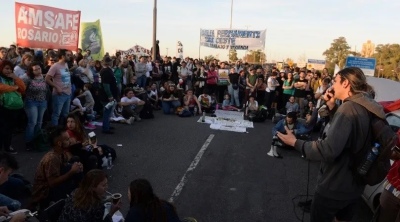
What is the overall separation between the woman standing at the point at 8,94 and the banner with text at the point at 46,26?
530 cm

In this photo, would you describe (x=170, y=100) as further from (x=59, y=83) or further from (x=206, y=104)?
(x=59, y=83)

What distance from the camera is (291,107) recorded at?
12.9 metres

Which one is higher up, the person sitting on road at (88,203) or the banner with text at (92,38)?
the banner with text at (92,38)

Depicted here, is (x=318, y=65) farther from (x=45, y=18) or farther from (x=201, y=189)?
(x=201, y=189)

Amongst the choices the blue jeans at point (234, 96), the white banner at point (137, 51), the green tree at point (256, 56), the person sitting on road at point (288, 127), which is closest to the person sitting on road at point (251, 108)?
the blue jeans at point (234, 96)

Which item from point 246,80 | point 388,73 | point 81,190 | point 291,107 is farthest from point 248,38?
point 388,73

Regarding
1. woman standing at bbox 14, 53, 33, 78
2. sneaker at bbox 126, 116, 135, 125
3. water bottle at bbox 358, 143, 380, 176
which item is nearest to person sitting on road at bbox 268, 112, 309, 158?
sneaker at bbox 126, 116, 135, 125

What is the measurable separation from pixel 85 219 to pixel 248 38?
71.3ft

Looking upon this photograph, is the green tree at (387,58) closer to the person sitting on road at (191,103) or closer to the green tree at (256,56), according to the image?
the green tree at (256,56)

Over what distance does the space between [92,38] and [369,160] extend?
1435 centimetres

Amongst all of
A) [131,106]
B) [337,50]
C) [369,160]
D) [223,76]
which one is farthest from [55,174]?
[337,50]

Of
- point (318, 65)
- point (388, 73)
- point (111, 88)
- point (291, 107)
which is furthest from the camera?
point (388, 73)

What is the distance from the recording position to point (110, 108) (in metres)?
9.00

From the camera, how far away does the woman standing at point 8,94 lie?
6242 millimetres
